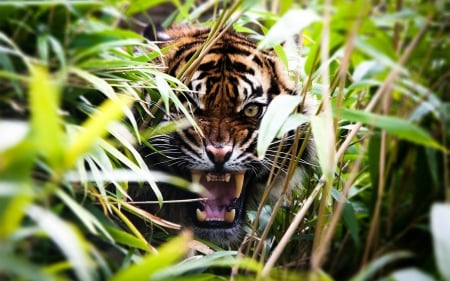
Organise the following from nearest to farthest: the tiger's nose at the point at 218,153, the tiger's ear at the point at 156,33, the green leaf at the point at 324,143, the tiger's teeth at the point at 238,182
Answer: the green leaf at the point at 324,143
the tiger's nose at the point at 218,153
the tiger's teeth at the point at 238,182
the tiger's ear at the point at 156,33

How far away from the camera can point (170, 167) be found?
6.38 ft

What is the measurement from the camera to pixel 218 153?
1.79m

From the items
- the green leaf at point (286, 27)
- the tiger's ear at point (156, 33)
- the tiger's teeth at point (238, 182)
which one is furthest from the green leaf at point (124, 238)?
the tiger's ear at point (156, 33)

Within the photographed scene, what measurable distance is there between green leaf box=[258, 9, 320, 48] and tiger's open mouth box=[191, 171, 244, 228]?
0.63 metres

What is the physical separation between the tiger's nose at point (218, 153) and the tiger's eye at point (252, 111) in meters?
0.15

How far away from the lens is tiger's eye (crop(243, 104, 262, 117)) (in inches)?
75.6

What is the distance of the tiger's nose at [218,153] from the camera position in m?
1.79

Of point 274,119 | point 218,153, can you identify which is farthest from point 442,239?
point 218,153

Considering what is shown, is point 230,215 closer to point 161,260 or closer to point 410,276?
point 410,276

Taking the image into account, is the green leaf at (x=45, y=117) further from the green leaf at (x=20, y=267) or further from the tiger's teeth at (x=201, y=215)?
the tiger's teeth at (x=201, y=215)

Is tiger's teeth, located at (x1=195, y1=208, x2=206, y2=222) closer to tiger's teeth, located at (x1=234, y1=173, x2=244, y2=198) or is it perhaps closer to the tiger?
the tiger

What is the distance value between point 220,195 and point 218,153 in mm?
161

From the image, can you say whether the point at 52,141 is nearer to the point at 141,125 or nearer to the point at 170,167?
the point at 141,125

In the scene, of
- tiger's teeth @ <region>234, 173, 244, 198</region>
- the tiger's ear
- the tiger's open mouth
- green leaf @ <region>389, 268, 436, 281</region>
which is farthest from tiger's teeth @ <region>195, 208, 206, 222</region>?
green leaf @ <region>389, 268, 436, 281</region>
